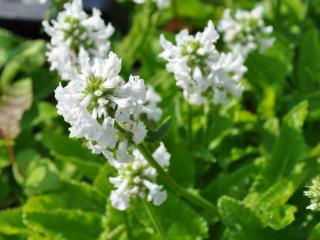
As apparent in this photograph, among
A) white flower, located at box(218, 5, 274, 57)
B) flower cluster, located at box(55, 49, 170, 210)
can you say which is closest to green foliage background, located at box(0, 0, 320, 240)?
white flower, located at box(218, 5, 274, 57)

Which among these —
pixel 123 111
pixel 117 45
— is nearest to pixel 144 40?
pixel 117 45

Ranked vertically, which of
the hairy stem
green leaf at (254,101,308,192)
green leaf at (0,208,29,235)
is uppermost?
the hairy stem

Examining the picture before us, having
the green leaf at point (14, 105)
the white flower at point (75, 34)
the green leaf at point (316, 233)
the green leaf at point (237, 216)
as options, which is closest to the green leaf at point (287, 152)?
the green leaf at point (237, 216)

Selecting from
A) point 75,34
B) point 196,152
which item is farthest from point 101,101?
point 196,152

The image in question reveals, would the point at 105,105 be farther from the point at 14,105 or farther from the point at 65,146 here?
the point at 14,105

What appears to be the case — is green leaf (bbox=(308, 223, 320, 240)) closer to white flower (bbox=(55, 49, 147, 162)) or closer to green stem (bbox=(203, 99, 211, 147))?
green stem (bbox=(203, 99, 211, 147))
